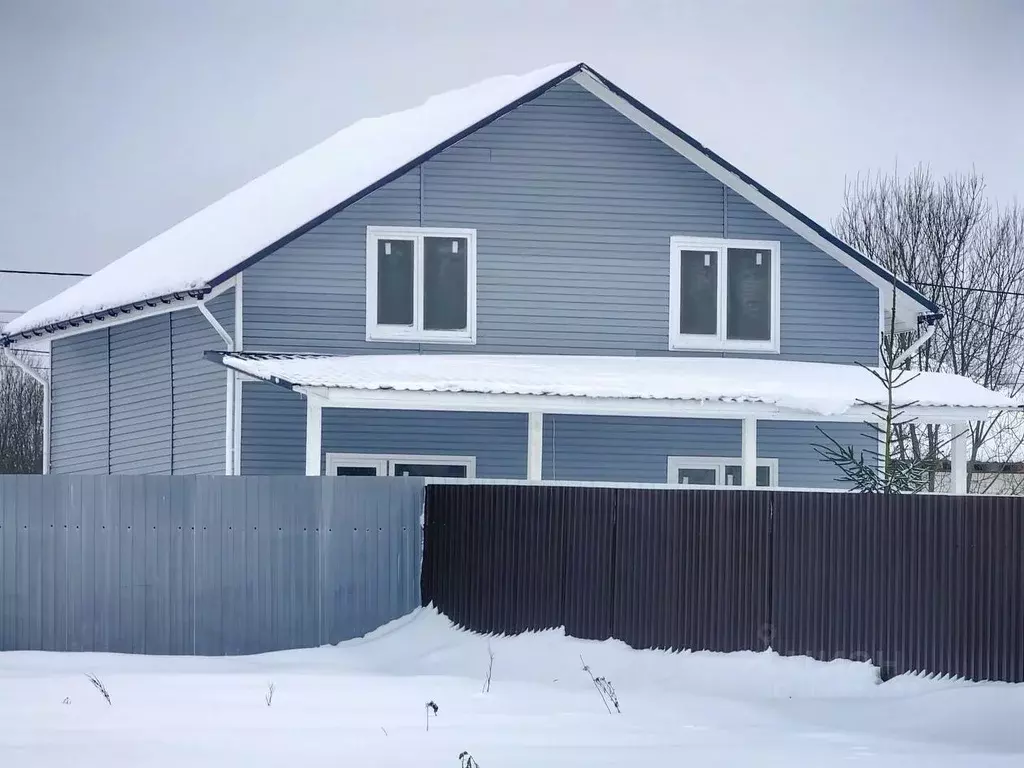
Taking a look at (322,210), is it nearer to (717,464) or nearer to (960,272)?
(717,464)

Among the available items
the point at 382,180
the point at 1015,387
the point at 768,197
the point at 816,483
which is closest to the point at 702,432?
the point at 816,483

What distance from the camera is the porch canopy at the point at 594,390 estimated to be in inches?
689

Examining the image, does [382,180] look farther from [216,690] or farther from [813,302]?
[216,690]

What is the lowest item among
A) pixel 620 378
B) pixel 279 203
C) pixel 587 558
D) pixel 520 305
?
pixel 587 558

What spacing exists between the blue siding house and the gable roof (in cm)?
6

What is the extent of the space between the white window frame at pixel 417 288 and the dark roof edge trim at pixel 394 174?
64 cm

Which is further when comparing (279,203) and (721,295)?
(279,203)

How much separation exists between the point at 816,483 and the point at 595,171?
17.3 feet

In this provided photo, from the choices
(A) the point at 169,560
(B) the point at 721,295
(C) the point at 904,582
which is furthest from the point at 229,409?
(C) the point at 904,582

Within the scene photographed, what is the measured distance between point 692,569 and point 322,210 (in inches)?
331

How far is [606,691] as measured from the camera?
40.7 feet

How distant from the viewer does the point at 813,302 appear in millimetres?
21234

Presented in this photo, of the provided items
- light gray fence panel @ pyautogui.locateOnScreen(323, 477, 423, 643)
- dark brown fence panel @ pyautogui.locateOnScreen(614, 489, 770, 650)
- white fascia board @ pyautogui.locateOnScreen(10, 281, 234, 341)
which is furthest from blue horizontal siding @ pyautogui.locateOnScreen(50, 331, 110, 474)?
dark brown fence panel @ pyautogui.locateOnScreen(614, 489, 770, 650)

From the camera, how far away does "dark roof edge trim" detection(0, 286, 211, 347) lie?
18.7 metres
